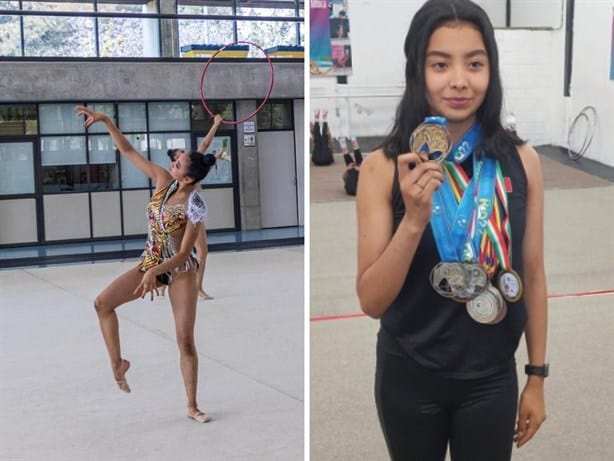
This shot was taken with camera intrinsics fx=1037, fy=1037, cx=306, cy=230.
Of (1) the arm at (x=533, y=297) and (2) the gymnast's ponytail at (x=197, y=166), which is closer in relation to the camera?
(1) the arm at (x=533, y=297)

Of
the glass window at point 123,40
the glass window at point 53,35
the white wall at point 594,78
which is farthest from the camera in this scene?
the glass window at point 123,40

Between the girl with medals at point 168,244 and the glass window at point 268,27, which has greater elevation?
the glass window at point 268,27

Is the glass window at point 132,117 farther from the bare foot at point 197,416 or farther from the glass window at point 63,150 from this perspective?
the bare foot at point 197,416

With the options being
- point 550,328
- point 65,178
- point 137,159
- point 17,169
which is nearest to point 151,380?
point 137,159

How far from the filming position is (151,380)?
22.5 ft

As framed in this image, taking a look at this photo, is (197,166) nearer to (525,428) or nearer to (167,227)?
(167,227)

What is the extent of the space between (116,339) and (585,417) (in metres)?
3.07

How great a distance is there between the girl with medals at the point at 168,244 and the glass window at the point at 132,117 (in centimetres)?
1154

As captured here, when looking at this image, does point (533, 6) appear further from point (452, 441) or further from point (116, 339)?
point (116, 339)

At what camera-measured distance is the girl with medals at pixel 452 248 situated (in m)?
2.53

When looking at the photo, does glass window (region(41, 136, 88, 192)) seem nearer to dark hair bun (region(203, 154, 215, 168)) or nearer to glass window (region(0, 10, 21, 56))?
glass window (region(0, 10, 21, 56))

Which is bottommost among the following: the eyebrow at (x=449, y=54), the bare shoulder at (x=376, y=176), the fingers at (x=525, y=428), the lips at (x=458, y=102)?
the fingers at (x=525, y=428)

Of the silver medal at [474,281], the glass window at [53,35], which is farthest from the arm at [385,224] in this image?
the glass window at [53,35]

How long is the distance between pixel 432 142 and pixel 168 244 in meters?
2.94
